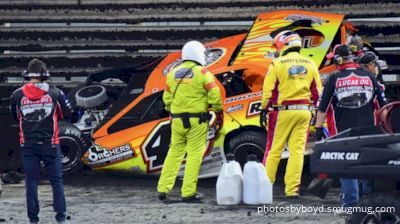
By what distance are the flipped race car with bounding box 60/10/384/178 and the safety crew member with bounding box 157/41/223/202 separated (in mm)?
937

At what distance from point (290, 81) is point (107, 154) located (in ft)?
9.98

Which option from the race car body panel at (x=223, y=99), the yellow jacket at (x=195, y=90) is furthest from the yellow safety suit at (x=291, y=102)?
the race car body panel at (x=223, y=99)

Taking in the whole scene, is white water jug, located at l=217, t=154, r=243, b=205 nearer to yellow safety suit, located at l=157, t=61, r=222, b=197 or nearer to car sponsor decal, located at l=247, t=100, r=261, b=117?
yellow safety suit, located at l=157, t=61, r=222, b=197

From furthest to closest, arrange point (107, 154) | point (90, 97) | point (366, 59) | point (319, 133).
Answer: point (90, 97), point (107, 154), point (366, 59), point (319, 133)

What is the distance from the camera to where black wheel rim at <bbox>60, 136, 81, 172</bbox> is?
45.1ft

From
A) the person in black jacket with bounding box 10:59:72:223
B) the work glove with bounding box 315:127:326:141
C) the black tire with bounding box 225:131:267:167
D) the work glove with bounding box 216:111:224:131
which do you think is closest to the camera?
the person in black jacket with bounding box 10:59:72:223

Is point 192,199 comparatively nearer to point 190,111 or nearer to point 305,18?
point 190,111

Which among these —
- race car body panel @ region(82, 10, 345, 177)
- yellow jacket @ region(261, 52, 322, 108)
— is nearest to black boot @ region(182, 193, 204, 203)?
race car body panel @ region(82, 10, 345, 177)

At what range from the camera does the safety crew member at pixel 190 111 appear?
39.0 ft

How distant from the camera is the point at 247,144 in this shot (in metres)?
13.1

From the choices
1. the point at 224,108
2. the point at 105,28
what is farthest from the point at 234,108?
the point at 105,28

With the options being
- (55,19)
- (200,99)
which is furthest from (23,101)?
(55,19)

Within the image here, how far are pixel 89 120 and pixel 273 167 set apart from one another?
3420 mm

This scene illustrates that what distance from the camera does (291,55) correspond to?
11609 mm
